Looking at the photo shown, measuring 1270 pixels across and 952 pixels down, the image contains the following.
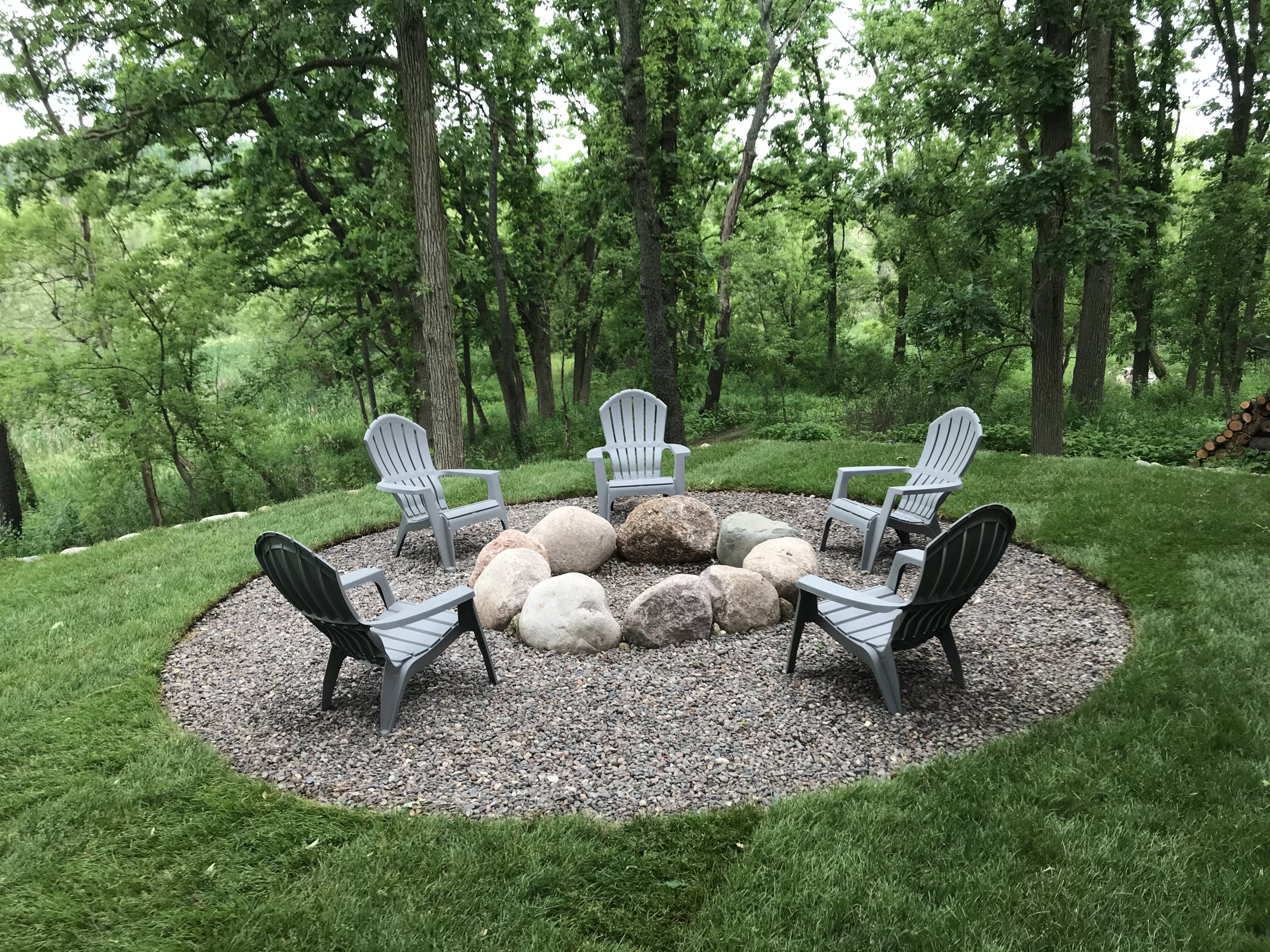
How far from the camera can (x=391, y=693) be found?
10.4ft

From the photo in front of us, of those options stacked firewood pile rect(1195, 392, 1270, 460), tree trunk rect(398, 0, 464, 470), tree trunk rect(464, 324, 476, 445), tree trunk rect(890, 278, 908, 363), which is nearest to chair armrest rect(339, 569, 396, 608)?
tree trunk rect(398, 0, 464, 470)

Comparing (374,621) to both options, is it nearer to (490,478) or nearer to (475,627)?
(475,627)

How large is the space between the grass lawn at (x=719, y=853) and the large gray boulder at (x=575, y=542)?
7.85 ft

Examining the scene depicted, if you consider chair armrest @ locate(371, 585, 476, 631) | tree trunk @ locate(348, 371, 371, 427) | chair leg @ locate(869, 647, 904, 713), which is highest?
tree trunk @ locate(348, 371, 371, 427)

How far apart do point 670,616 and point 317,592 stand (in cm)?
174

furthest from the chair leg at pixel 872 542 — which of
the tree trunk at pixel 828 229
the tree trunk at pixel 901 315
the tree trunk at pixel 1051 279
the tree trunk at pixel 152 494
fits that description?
the tree trunk at pixel 901 315

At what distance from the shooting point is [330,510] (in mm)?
7039

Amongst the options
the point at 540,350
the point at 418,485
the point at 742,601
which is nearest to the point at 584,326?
the point at 540,350

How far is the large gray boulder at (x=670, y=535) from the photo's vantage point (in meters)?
5.11

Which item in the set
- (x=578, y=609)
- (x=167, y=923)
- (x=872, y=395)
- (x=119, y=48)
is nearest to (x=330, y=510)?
(x=578, y=609)

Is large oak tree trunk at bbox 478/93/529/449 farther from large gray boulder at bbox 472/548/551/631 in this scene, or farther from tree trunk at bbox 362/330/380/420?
large gray boulder at bbox 472/548/551/631

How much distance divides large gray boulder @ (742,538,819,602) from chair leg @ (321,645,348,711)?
7.41ft

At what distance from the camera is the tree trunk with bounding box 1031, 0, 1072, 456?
6820 mm

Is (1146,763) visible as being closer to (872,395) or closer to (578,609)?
(578,609)
